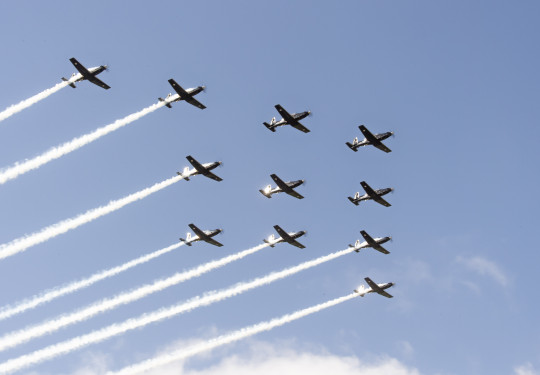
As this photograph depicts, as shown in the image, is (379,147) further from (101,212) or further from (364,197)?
(101,212)

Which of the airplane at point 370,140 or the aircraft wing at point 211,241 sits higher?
the airplane at point 370,140

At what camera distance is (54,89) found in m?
89.3

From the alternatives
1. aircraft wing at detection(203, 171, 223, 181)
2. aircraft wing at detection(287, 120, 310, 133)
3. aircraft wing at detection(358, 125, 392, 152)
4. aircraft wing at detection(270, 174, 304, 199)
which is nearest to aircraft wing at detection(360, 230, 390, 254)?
aircraft wing at detection(270, 174, 304, 199)

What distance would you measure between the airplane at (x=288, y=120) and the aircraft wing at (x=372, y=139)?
7292 millimetres

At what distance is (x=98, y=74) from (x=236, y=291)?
33.0 metres

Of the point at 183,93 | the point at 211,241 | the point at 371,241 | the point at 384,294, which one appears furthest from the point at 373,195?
the point at 183,93

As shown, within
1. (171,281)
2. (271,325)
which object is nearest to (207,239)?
(171,281)

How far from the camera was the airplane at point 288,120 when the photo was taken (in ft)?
290

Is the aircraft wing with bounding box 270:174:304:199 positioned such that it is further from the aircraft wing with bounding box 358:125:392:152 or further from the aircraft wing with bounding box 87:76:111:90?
the aircraft wing with bounding box 87:76:111:90

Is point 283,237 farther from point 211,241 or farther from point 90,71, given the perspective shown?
point 90,71

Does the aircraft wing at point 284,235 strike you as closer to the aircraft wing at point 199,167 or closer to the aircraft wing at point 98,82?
the aircraft wing at point 199,167

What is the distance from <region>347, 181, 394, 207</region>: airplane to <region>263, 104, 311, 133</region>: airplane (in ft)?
41.4

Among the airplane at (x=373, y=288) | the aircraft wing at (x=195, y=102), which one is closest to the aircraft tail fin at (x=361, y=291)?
the airplane at (x=373, y=288)

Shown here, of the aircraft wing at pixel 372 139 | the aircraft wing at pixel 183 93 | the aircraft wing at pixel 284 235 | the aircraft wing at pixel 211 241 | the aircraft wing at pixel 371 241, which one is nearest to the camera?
the aircraft wing at pixel 183 93
